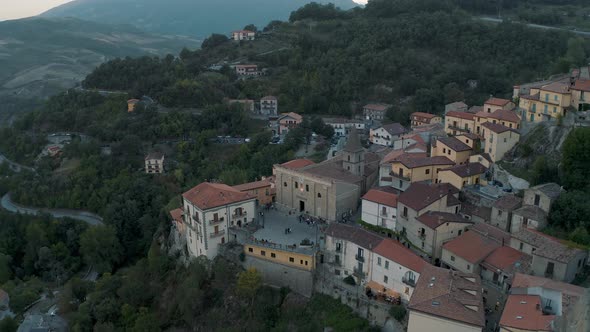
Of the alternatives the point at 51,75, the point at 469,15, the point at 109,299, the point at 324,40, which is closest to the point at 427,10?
the point at 469,15

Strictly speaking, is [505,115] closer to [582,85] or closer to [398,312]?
[582,85]

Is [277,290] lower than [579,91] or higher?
lower

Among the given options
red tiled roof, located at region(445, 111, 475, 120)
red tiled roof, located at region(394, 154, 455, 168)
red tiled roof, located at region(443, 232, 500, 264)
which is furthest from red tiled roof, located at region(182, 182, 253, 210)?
red tiled roof, located at region(445, 111, 475, 120)

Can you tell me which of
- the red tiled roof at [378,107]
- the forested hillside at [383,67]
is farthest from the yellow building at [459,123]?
the red tiled roof at [378,107]

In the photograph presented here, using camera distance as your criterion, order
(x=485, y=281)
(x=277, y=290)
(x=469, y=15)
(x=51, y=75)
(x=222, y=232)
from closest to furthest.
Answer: (x=485, y=281), (x=277, y=290), (x=222, y=232), (x=469, y=15), (x=51, y=75)

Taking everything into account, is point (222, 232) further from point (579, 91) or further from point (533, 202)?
point (579, 91)

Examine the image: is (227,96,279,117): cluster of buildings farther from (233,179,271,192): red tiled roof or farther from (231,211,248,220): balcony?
(231,211,248,220): balcony
